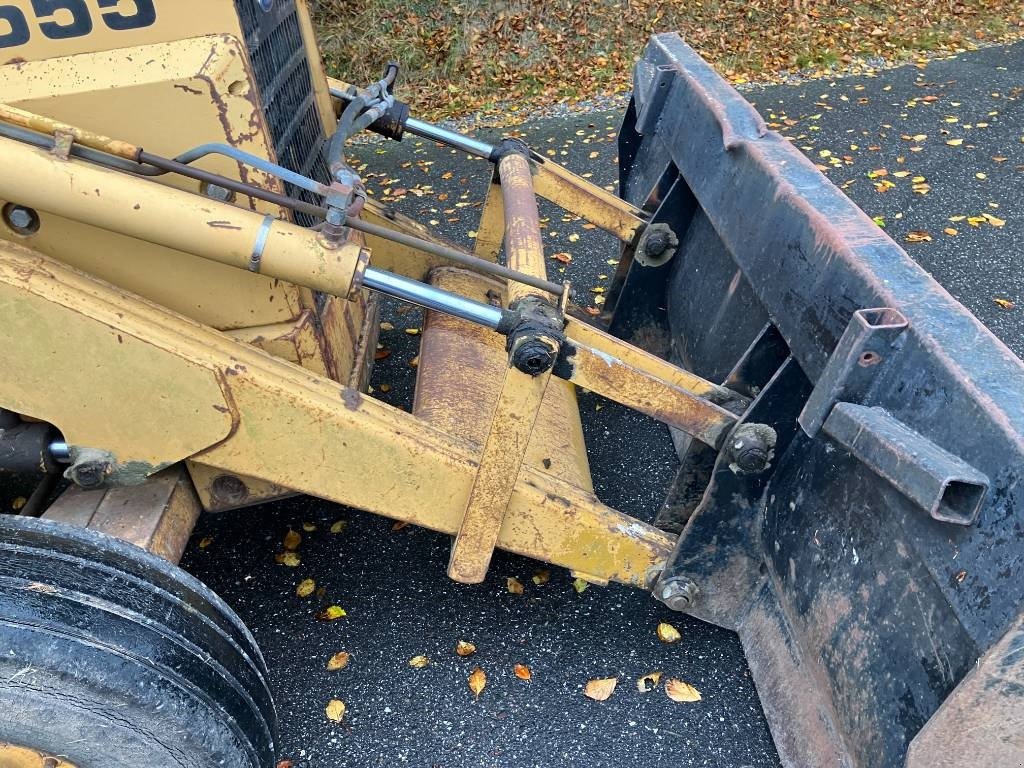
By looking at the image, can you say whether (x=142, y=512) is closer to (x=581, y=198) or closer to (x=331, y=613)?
(x=331, y=613)

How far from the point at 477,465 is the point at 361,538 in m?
1.17

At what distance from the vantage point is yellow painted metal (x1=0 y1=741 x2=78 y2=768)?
60.2 inches

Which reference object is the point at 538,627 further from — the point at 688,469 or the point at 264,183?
the point at 264,183

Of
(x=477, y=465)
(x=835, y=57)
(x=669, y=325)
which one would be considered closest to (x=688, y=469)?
(x=477, y=465)

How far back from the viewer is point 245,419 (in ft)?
6.13

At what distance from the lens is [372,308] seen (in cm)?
283

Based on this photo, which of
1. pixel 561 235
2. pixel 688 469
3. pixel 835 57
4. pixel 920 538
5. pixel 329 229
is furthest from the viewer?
pixel 835 57

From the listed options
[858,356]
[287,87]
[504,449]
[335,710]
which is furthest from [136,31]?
[335,710]

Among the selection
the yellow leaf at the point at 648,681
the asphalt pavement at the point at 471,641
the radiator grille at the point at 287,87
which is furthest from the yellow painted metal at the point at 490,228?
the yellow leaf at the point at 648,681

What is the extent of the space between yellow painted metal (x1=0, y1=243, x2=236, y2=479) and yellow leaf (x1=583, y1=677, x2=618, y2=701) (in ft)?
4.44

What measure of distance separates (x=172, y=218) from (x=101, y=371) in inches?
14.9

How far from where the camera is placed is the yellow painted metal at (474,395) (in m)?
2.43

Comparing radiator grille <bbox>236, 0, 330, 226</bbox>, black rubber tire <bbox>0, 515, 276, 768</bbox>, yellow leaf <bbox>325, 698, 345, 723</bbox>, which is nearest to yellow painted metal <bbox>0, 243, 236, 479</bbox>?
black rubber tire <bbox>0, 515, 276, 768</bbox>

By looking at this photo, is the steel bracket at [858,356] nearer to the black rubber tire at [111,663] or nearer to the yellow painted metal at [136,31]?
the black rubber tire at [111,663]
